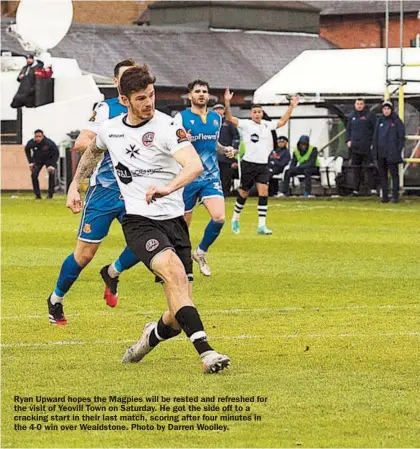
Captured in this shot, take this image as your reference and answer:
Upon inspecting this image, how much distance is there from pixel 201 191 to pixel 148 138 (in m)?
6.76

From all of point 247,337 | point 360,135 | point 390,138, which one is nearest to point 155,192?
point 247,337

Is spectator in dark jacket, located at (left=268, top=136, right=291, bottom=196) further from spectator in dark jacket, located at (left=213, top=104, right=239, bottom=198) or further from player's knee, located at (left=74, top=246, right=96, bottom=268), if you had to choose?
player's knee, located at (left=74, top=246, right=96, bottom=268)

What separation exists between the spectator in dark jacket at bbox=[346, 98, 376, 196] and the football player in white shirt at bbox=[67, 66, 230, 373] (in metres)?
24.2

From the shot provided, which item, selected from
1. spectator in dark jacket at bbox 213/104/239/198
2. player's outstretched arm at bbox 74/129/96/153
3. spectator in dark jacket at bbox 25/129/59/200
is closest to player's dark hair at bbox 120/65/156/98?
player's outstretched arm at bbox 74/129/96/153

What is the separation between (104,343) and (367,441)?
13.2ft

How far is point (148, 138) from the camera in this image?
9.78 metres

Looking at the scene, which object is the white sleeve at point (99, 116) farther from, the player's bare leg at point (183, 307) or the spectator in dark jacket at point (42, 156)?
the spectator in dark jacket at point (42, 156)

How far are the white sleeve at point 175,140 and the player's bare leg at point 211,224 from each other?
6772 millimetres

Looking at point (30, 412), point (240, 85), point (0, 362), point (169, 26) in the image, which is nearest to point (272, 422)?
point (30, 412)

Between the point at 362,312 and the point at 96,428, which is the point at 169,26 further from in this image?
the point at 96,428

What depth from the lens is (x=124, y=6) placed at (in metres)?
70.6

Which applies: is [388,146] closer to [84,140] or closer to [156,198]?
[84,140]

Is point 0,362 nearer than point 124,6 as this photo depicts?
Yes

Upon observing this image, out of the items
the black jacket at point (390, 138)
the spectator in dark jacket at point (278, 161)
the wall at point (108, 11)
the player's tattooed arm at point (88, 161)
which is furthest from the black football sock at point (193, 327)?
the wall at point (108, 11)
